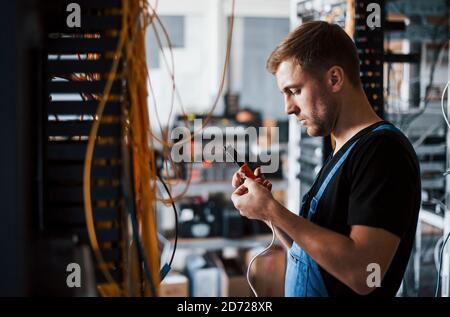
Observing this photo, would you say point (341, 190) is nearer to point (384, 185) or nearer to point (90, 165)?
point (384, 185)

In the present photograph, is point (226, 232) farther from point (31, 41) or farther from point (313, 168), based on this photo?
point (31, 41)

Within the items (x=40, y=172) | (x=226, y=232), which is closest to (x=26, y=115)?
(x=40, y=172)

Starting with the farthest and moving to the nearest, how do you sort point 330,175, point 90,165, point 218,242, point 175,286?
point 218,242 → point 175,286 → point 330,175 → point 90,165

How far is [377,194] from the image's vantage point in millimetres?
845

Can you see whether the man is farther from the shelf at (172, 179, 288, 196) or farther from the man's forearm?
the shelf at (172, 179, 288, 196)

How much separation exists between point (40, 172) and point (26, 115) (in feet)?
0.27

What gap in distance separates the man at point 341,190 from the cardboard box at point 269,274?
6.33 feet

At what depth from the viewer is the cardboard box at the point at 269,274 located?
2.99 metres

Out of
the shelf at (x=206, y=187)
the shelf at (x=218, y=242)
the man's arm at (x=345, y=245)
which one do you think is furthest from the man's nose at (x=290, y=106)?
the shelf at (x=218, y=242)

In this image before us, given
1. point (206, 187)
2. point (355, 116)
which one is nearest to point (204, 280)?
point (206, 187)

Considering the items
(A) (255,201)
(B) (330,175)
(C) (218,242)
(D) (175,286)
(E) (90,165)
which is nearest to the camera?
(E) (90,165)

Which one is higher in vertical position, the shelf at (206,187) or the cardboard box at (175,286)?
the shelf at (206,187)

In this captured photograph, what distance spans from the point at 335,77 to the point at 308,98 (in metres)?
0.07

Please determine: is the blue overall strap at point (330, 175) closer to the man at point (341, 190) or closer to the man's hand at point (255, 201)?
the man at point (341, 190)
